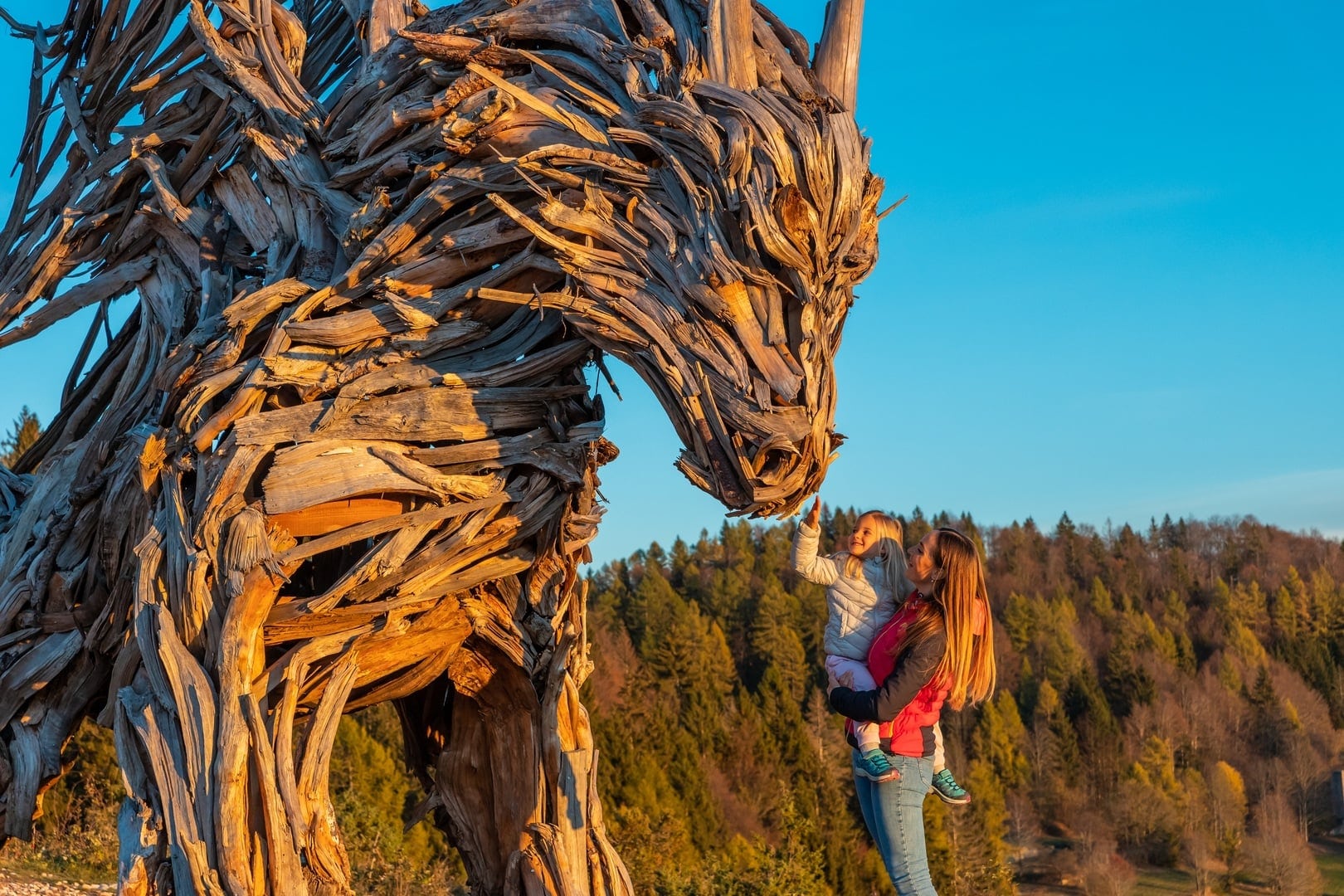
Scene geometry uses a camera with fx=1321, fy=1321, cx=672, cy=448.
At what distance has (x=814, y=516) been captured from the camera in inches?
231

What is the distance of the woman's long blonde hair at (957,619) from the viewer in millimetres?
5328

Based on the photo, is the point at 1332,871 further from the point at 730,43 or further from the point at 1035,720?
the point at 730,43

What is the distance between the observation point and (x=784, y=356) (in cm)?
574

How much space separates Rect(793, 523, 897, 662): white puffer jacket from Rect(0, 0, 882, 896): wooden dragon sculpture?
23cm

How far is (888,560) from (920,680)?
29.2 inches

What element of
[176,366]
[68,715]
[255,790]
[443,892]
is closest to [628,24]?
[176,366]

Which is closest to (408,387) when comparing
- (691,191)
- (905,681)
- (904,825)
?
(691,191)

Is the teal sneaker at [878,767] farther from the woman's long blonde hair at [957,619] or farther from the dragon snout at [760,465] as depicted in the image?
the dragon snout at [760,465]

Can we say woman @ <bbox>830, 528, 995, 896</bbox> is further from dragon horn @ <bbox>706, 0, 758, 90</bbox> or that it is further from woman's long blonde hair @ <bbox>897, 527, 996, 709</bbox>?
dragon horn @ <bbox>706, 0, 758, 90</bbox>

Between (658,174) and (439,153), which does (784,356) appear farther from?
(439,153)

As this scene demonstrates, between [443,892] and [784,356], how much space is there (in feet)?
41.7

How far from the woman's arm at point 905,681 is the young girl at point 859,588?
28cm

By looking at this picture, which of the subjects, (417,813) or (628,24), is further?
(417,813)

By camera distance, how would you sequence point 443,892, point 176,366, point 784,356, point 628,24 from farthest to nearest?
point 443,892
point 176,366
point 628,24
point 784,356
